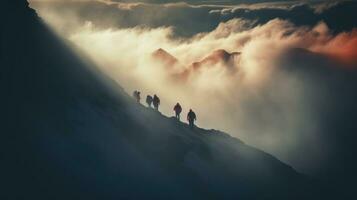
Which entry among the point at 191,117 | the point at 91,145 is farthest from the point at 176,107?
the point at 91,145

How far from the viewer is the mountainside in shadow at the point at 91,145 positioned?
12200 cm

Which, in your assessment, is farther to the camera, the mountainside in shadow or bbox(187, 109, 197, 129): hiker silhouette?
bbox(187, 109, 197, 129): hiker silhouette

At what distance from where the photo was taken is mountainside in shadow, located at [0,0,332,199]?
122000 millimetres

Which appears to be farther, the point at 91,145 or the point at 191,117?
the point at 191,117

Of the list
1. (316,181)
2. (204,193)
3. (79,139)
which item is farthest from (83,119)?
(316,181)

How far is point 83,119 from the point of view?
135875 millimetres

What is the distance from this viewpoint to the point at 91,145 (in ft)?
433

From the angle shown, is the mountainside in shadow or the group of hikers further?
the group of hikers

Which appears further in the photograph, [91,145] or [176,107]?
[176,107]

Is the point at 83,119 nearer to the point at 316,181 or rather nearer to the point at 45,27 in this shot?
the point at 45,27

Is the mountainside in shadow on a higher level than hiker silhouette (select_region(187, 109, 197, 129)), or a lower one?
lower

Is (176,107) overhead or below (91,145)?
overhead

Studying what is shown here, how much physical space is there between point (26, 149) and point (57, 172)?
19.9 feet

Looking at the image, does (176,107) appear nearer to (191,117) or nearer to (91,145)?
(191,117)
